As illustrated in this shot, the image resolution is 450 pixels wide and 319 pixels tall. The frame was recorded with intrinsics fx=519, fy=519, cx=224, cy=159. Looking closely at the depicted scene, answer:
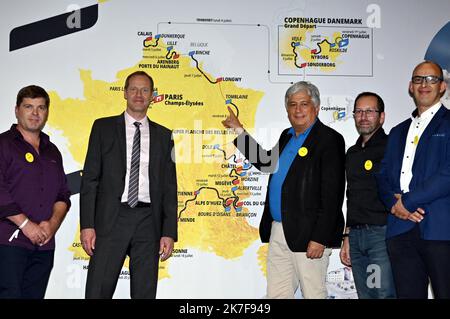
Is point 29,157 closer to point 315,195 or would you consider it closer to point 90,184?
point 90,184

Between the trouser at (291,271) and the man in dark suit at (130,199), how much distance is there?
70 cm

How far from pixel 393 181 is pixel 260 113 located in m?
1.39

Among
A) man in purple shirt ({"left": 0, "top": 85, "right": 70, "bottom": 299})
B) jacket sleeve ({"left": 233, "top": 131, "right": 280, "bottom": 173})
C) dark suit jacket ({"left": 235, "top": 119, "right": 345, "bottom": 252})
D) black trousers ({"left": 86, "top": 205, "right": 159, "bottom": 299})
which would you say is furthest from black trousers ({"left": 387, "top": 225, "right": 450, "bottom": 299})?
man in purple shirt ({"left": 0, "top": 85, "right": 70, "bottom": 299})

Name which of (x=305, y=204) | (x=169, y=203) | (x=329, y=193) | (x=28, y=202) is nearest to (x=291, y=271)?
(x=305, y=204)

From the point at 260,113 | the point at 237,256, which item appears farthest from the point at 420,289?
the point at 260,113

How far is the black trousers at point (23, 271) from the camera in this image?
3.08 m

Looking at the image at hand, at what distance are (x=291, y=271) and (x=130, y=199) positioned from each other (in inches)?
44.8

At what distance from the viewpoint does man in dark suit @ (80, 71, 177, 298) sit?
3.35 m

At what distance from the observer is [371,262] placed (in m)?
3.38

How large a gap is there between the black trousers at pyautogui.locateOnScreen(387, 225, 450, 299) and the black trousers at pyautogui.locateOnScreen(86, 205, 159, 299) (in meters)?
1.50

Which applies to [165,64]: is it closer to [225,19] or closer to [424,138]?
[225,19]

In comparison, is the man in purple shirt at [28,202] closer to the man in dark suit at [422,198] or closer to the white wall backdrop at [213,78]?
the white wall backdrop at [213,78]

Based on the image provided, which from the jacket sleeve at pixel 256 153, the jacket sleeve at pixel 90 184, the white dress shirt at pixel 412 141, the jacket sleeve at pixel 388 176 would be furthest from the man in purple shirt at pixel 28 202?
the white dress shirt at pixel 412 141

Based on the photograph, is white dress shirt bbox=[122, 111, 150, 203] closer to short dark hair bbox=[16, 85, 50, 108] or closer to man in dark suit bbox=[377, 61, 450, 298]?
short dark hair bbox=[16, 85, 50, 108]
